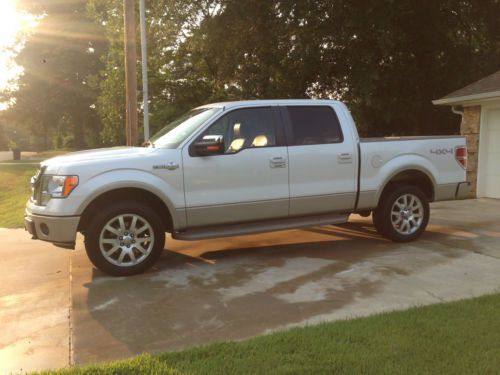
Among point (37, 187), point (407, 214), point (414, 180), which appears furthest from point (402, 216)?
point (37, 187)

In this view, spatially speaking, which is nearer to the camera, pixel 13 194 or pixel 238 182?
pixel 238 182

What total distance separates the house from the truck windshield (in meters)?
8.23

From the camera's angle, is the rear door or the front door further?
the rear door

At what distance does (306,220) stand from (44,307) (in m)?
3.32

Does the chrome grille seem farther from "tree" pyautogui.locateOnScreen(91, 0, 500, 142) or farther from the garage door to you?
"tree" pyautogui.locateOnScreen(91, 0, 500, 142)

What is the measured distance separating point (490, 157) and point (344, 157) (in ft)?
24.5

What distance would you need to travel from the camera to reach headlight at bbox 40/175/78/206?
525 cm

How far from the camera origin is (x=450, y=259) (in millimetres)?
6152

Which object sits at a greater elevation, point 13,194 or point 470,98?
point 470,98

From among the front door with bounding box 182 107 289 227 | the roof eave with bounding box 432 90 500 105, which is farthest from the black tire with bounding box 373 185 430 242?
the roof eave with bounding box 432 90 500 105

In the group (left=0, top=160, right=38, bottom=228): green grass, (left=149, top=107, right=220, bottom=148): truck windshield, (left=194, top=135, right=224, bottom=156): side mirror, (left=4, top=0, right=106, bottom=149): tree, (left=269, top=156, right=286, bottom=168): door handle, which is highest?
(left=4, top=0, right=106, bottom=149): tree

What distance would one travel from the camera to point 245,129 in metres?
6.15

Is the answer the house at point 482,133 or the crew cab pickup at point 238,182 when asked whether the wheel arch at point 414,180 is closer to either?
the crew cab pickup at point 238,182

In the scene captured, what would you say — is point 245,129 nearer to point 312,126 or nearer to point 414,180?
point 312,126
